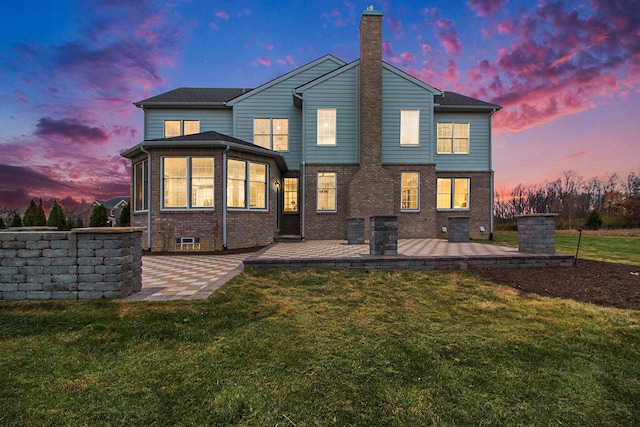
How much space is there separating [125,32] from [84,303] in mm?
14883

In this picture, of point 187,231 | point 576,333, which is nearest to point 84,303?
point 187,231

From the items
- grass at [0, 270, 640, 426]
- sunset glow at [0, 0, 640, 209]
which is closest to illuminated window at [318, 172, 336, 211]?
sunset glow at [0, 0, 640, 209]

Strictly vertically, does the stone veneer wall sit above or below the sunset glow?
below

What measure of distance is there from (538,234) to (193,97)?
16.6 metres

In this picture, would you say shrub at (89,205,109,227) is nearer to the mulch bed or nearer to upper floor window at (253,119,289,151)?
upper floor window at (253,119,289,151)

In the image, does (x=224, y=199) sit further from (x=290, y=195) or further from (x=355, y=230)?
(x=355, y=230)

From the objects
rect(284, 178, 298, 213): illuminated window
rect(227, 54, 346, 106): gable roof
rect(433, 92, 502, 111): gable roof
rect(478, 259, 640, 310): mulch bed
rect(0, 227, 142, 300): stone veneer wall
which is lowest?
rect(478, 259, 640, 310): mulch bed

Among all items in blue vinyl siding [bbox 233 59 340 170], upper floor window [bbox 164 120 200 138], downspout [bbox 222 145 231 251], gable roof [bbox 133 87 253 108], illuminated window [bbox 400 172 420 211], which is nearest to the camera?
downspout [bbox 222 145 231 251]

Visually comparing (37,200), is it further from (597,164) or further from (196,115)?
(597,164)

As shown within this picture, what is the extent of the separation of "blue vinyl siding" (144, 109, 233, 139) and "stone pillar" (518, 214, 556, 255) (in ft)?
44.0

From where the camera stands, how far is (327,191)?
1259cm

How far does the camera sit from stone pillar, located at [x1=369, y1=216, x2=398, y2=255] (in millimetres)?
6820

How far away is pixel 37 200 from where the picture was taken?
19.8m

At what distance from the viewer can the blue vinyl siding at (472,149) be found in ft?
45.1
